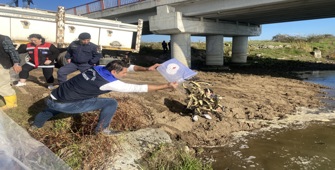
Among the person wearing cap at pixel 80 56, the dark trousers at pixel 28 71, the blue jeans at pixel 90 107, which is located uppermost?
the person wearing cap at pixel 80 56

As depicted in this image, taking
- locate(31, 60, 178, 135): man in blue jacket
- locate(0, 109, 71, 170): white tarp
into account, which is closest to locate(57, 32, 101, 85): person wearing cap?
locate(31, 60, 178, 135): man in blue jacket

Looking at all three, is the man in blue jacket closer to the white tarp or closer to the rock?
the rock

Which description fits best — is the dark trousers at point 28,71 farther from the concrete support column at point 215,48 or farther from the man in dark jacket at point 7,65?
the concrete support column at point 215,48

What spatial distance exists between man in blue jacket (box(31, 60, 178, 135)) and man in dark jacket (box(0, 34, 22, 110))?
1470 millimetres

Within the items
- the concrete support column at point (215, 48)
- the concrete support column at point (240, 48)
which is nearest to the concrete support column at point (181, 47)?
the concrete support column at point (215, 48)

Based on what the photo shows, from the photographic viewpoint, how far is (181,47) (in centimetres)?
1825

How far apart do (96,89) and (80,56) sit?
9.83ft

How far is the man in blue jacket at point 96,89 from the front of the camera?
4184mm

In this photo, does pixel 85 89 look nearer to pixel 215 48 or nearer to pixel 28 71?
pixel 28 71

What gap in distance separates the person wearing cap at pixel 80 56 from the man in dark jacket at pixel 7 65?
1.25m

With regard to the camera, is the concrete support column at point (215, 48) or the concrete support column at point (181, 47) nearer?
the concrete support column at point (181, 47)

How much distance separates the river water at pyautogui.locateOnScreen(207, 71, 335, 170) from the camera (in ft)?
15.9

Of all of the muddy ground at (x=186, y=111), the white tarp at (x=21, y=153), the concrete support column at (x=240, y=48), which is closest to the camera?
the white tarp at (x=21, y=153)

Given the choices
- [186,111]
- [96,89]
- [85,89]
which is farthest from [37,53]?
[186,111]
